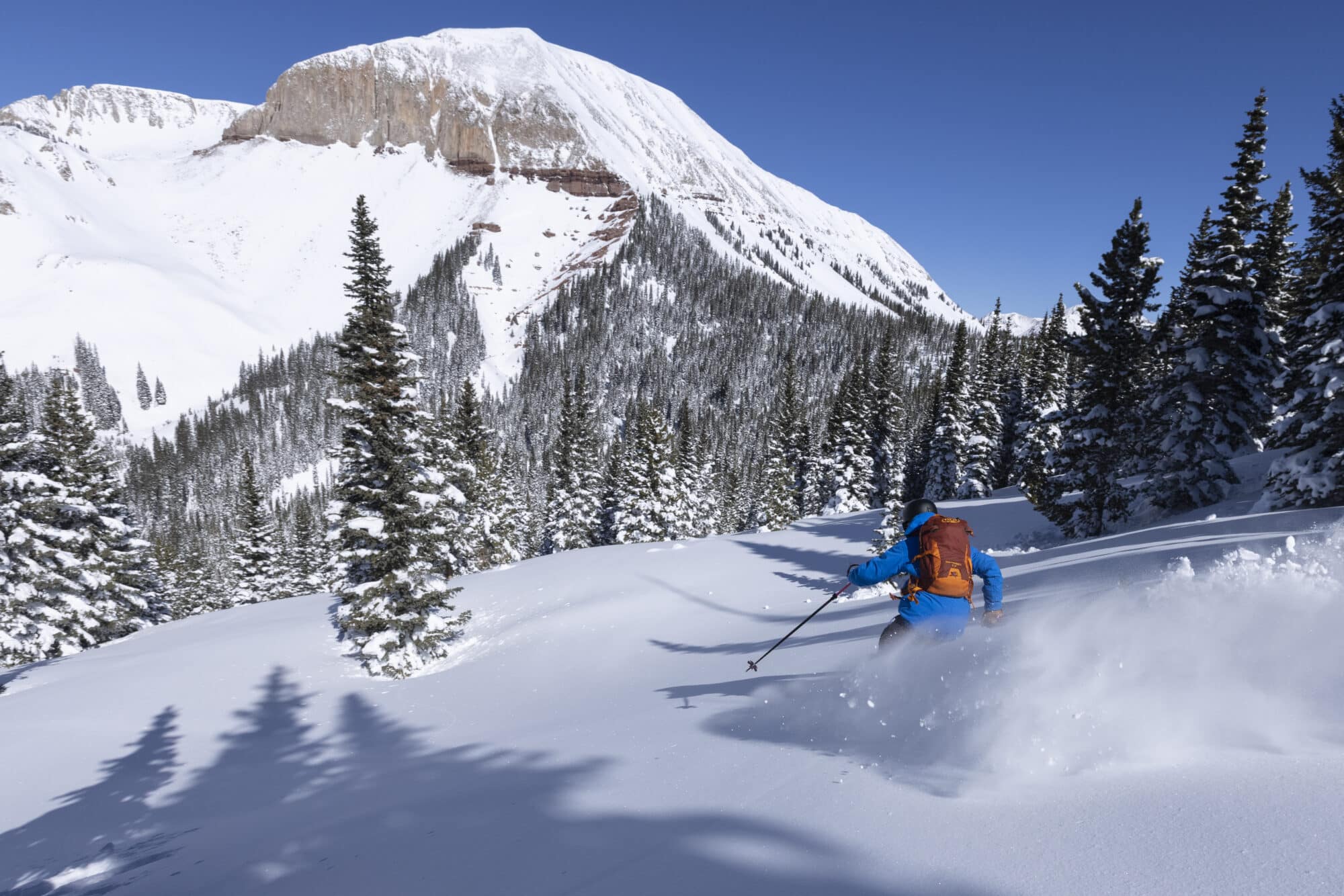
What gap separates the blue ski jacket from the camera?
17.7 ft

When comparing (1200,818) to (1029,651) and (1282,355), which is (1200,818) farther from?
(1282,355)

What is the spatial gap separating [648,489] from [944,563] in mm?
34536

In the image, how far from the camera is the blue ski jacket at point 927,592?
213 inches

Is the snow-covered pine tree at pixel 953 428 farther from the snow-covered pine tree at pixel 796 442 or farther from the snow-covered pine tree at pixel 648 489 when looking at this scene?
the snow-covered pine tree at pixel 648 489

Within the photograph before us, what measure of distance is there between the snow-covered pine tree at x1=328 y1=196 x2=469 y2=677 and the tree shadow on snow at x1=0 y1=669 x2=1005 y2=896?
5.86 meters

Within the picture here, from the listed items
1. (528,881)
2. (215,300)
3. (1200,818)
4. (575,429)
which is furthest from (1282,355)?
(215,300)

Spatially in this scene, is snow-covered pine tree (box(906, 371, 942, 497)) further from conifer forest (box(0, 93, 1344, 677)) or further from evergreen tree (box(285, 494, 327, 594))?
evergreen tree (box(285, 494, 327, 594))

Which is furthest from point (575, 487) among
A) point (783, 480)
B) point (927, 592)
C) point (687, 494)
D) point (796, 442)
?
point (927, 592)

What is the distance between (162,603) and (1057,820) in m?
44.0

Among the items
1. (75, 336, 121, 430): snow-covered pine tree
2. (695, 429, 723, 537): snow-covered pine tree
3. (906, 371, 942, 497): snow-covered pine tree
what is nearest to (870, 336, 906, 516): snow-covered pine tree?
(906, 371, 942, 497): snow-covered pine tree

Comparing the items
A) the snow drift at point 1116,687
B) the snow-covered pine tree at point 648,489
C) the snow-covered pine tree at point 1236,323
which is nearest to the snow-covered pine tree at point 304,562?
the snow-covered pine tree at point 648,489

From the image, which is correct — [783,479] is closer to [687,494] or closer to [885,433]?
[687,494]

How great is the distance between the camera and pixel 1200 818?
290cm

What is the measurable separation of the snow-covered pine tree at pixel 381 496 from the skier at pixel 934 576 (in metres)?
13.9
